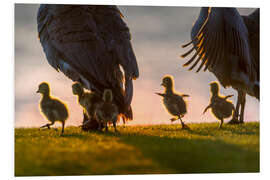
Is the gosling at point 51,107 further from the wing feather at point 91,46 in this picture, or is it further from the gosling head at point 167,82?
the gosling head at point 167,82

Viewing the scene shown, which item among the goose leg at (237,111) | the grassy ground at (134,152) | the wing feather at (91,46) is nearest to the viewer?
the grassy ground at (134,152)

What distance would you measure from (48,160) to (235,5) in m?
3.73

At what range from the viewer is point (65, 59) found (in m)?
5.68

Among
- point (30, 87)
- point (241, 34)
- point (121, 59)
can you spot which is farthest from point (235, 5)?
point (30, 87)

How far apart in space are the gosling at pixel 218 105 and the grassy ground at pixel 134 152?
0.45 m

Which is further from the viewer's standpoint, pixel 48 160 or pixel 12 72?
pixel 12 72

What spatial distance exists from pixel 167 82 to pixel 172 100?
11.4 inches

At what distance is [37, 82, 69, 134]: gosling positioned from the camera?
17.4 ft

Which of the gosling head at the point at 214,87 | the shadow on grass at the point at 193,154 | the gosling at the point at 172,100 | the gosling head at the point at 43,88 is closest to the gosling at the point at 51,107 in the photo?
the gosling head at the point at 43,88

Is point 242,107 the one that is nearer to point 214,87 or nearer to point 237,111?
point 237,111

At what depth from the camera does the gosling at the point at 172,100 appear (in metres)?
5.73

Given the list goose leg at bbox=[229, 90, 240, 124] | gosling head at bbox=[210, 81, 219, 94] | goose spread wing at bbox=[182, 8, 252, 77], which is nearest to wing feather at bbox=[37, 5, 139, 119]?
goose spread wing at bbox=[182, 8, 252, 77]
